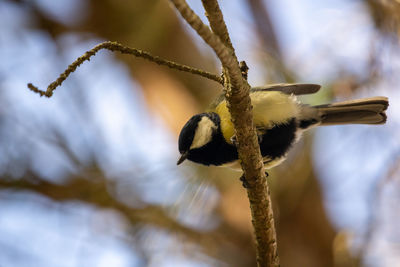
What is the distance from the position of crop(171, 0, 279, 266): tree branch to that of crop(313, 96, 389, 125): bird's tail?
1163 mm

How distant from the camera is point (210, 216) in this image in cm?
367

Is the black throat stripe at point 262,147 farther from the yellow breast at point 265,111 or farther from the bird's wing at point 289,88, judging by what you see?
the bird's wing at point 289,88

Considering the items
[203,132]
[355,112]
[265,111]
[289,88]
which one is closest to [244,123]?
[265,111]

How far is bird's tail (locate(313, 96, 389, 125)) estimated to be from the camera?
2.52 m

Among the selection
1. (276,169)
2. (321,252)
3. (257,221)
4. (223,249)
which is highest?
(276,169)

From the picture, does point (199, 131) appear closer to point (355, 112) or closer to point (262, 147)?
point (262, 147)

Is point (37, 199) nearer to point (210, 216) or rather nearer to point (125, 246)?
point (125, 246)

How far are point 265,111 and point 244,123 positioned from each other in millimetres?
782

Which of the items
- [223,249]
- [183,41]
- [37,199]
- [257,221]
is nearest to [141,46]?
[183,41]

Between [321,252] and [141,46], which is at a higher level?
[141,46]

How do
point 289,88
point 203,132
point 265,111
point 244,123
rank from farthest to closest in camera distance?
1. point 289,88
2. point 203,132
3. point 265,111
4. point 244,123

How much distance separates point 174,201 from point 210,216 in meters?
0.61

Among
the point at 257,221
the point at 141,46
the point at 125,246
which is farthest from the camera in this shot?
the point at 141,46

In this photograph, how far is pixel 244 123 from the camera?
4.76 ft
